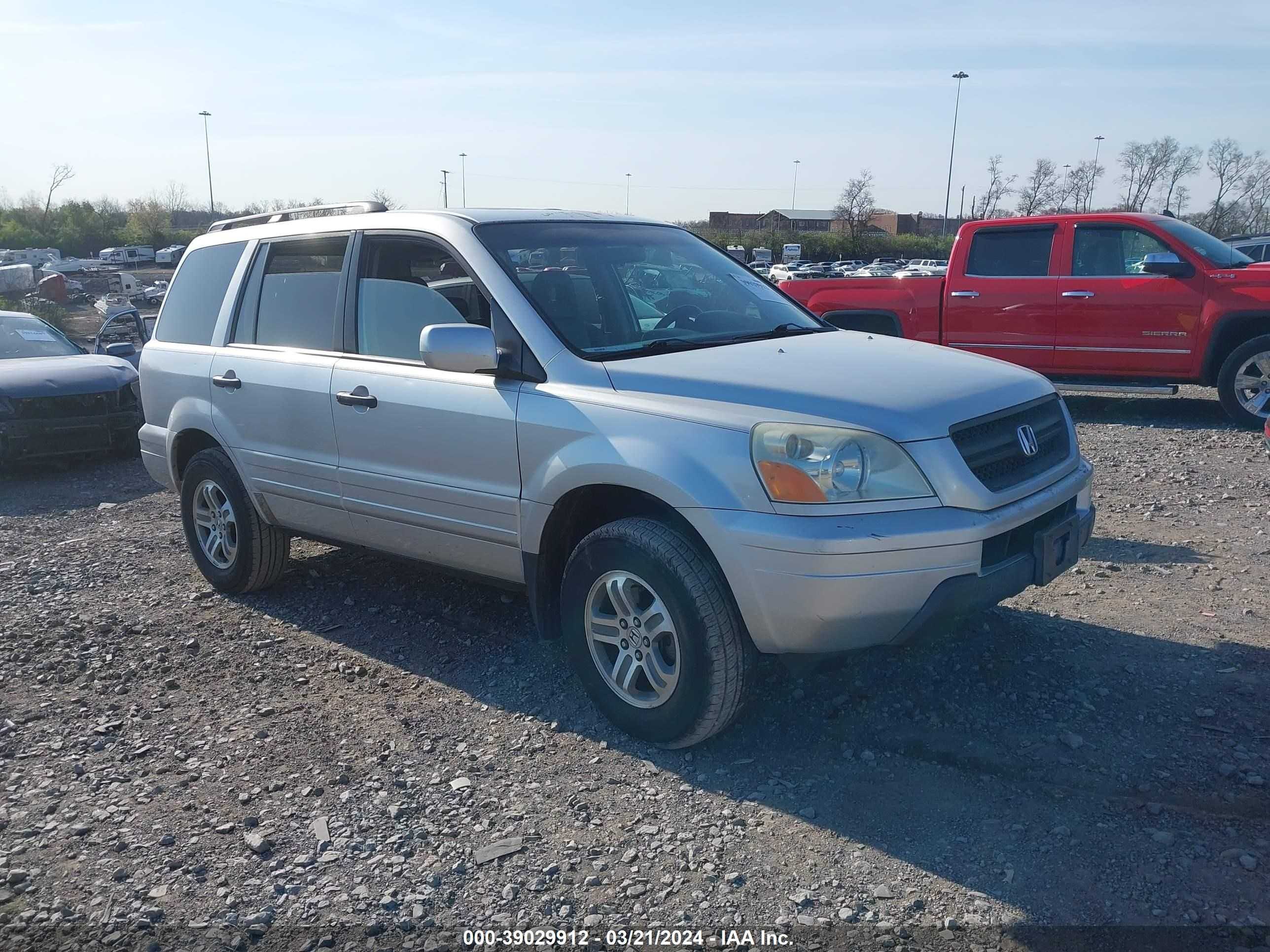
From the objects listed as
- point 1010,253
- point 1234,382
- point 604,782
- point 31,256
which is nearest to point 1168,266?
point 1234,382

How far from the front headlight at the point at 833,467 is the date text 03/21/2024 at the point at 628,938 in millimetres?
1274

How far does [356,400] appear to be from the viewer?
4.47 m

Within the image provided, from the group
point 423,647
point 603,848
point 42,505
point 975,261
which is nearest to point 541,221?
point 423,647

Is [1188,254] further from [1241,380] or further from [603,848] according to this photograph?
[603,848]

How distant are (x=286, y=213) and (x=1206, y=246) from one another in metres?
8.26

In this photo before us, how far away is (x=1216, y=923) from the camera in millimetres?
2691

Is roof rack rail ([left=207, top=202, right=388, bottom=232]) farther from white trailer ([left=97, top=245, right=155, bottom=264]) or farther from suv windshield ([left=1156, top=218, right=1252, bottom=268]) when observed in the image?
white trailer ([left=97, top=245, right=155, bottom=264])

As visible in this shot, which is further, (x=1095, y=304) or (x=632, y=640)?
(x=1095, y=304)

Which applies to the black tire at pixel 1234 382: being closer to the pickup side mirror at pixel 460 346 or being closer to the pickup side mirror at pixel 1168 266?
the pickup side mirror at pixel 1168 266

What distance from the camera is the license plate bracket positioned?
3.58 metres

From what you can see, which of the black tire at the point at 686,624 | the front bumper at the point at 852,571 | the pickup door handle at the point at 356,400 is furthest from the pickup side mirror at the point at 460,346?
the front bumper at the point at 852,571

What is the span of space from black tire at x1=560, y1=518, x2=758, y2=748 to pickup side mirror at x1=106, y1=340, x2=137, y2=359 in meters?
8.41

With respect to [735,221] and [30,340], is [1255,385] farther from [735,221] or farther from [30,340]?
[735,221]

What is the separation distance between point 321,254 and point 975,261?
24.6 feet
